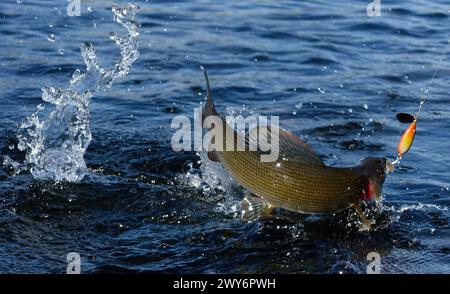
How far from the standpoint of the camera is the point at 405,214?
5719 mm

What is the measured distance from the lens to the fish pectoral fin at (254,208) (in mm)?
5125

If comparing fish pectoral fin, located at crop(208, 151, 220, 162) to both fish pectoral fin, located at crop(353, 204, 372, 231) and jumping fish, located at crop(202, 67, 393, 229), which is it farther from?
fish pectoral fin, located at crop(353, 204, 372, 231)

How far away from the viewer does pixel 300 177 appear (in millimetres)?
4906

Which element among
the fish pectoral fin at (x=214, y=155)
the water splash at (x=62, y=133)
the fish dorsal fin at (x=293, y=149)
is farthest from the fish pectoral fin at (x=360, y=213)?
the water splash at (x=62, y=133)

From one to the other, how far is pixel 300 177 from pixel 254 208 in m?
0.43

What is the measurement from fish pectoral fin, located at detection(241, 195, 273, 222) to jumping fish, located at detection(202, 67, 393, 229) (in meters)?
0.03

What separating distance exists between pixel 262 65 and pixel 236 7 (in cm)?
307

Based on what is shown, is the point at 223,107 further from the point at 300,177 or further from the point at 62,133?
the point at 300,177

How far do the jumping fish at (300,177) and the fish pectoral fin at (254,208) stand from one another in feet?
0.10

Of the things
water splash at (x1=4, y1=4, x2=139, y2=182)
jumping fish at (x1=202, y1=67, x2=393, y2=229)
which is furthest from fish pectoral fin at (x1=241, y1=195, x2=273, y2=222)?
water splash at (x1=4, y1=4, x2=139, y2=182)

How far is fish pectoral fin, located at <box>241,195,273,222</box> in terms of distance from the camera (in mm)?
5125

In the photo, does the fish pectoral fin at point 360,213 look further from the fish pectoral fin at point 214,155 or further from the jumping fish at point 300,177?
the fish pectoral fin at point 214,155
